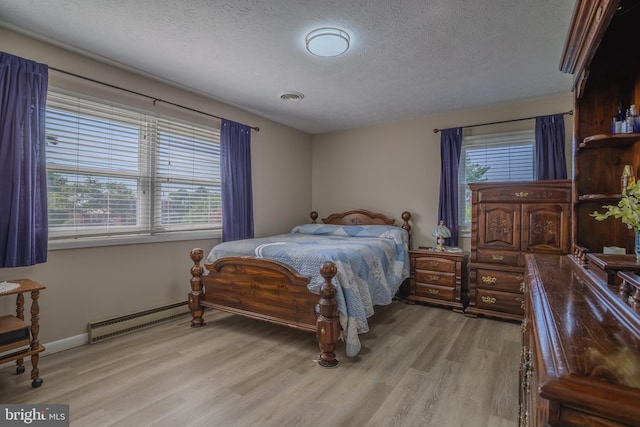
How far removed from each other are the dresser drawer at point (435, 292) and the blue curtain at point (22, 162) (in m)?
3.74

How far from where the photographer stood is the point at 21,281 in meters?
2.23

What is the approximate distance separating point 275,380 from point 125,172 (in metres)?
2.32

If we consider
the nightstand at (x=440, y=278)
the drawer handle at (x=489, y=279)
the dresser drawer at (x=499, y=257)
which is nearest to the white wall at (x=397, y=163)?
the nightstand at (x=440, y=278)

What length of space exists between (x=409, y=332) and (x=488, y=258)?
128 cm

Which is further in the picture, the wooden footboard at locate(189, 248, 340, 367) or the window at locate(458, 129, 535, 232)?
the window at locate(458, 129, 535, 232)

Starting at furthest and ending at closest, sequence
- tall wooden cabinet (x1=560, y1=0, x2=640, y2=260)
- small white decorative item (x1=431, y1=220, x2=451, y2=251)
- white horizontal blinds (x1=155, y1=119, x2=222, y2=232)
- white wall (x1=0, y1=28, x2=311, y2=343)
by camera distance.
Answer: small white decorative item (x1=431, y1=220, x2=451, y2=251), white horizontal blinds (x1=155, y1=119, x2=222, y2=232), white wall (x1=0, y1=28, x2=311, y2=343), tall wooden cabinet (x1=560, y1=0, x2=640, y2=260)

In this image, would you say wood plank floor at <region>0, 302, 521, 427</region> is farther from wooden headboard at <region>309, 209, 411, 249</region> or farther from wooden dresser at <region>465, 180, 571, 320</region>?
wooden headboard at <region>309, 209, 411, 249</region>

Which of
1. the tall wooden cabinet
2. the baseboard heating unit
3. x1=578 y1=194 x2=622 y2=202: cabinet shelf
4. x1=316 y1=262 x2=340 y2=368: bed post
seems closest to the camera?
the tall wooden cabinet

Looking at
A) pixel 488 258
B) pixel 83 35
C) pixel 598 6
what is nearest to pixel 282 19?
pixel 83 35

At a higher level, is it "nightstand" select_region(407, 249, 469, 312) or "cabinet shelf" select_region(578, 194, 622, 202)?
"cabinet shelf" select_region(578, 194, 622, 202)

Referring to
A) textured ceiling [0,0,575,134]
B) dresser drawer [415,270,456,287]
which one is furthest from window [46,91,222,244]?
dresser drawer [415,270,456,287]

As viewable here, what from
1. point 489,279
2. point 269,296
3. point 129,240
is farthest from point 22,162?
point 489,279

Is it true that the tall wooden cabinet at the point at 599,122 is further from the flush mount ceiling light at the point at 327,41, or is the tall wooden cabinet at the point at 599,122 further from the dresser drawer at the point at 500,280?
the dresser drawer at the point at 500,280

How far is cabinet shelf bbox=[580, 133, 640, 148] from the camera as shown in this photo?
1624mm
